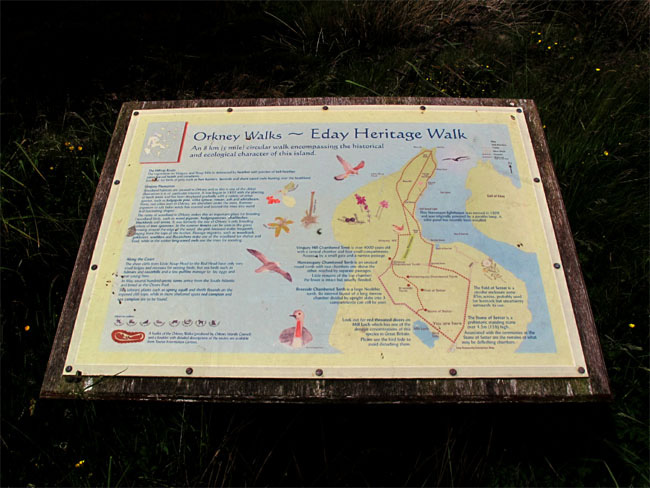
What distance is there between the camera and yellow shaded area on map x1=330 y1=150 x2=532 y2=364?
162 centimetres

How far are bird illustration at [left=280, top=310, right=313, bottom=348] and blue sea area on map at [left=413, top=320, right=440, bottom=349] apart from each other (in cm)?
37

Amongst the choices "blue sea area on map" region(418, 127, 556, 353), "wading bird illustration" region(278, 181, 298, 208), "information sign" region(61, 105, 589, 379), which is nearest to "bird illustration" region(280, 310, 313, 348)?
"information sign" region(61, 105, 589, 379)

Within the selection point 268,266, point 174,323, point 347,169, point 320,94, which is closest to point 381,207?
point 347,169

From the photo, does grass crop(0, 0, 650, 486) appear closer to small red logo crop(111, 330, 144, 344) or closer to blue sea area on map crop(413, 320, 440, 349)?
small red logo crop(111, 330, 144, 344)

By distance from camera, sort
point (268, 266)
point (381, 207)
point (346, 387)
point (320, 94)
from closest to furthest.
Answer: point (346, 387), point (268, 266), point (381, 207), point (320, 94)

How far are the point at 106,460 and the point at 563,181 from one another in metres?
2.68

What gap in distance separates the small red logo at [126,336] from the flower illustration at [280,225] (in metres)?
0.61

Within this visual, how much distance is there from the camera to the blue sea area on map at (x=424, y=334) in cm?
162

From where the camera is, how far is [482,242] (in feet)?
5.86

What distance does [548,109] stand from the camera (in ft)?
9.51

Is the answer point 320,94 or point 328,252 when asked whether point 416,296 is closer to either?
point 328,252

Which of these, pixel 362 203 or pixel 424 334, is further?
pixel 362 203

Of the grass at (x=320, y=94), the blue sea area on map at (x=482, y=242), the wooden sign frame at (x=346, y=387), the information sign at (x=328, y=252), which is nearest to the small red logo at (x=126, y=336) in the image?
the information sign at (x=328, y=252)

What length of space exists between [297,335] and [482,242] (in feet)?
2.58
